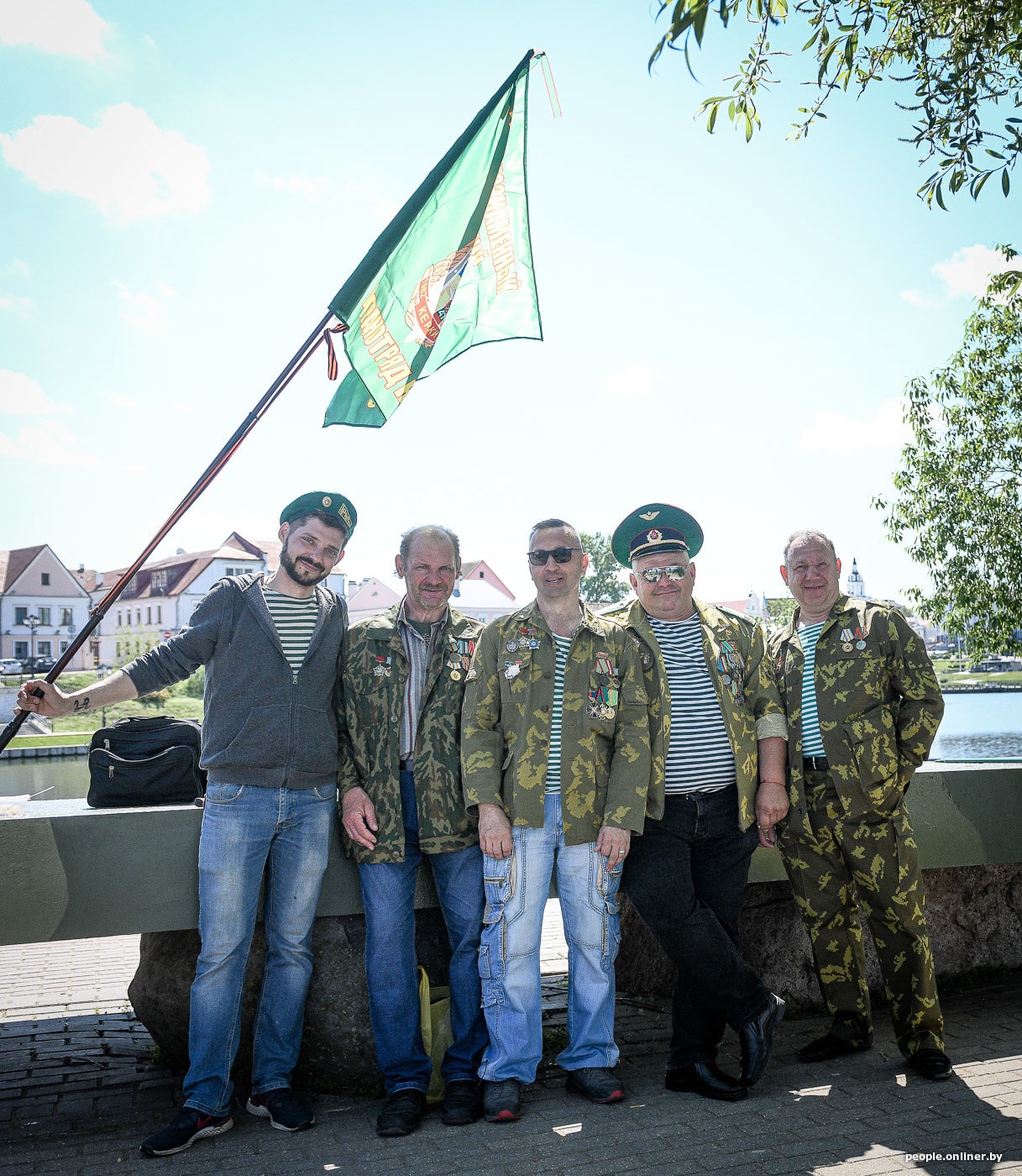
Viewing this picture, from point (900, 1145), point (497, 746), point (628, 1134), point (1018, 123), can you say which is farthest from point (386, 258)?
point (900, 1145)

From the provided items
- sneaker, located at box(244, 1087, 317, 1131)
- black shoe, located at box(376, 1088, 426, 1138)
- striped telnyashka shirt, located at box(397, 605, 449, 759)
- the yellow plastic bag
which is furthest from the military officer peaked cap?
sneaker, located at box(244, 1087, 317, 1131)

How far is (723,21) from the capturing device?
2.43m

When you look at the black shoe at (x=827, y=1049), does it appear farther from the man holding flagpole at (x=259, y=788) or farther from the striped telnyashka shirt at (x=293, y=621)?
the striped telnyashka shirt at (x=293, y=621)

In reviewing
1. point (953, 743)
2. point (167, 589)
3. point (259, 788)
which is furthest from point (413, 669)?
point (167, 589)

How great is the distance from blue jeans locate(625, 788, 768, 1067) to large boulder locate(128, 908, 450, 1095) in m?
1.00

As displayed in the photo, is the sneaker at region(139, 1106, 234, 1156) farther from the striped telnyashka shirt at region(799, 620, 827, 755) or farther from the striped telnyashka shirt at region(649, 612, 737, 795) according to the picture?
the striped telnyashka shirt at region(799, 620, 827, 755)

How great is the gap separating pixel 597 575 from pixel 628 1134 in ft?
323

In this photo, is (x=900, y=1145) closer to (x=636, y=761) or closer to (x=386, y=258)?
(x=636, y=761)

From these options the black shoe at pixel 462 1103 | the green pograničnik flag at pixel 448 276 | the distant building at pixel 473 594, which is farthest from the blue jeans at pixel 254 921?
the distant building at pixel 473 594

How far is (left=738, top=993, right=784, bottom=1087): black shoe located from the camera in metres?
3.62

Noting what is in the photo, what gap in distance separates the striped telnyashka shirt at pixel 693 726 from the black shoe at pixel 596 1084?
1.09m

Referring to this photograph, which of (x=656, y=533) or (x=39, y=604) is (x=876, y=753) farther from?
(x=39, y=604)

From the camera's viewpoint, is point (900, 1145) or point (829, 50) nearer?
point (900, 1145)

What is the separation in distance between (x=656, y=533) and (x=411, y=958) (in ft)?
6.48
